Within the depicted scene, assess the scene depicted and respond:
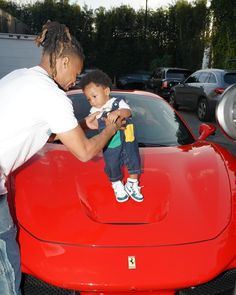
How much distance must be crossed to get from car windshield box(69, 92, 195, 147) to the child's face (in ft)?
2.51

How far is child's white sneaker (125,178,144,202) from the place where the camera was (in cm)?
293

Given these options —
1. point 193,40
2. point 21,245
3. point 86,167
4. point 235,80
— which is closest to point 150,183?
point 86,167

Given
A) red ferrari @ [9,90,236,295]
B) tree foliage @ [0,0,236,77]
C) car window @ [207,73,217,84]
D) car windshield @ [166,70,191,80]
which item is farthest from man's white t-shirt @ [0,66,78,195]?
tree foliage @ [0,0,236,77]

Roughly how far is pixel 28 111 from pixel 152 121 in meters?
2.23

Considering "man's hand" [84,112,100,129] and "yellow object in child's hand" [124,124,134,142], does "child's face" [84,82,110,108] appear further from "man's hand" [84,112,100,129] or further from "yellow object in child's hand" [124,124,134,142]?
"yellow object in child's hand" [124,124,134,142]

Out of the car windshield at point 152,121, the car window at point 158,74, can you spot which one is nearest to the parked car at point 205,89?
the car window at point 158,74

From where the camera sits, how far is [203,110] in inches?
488

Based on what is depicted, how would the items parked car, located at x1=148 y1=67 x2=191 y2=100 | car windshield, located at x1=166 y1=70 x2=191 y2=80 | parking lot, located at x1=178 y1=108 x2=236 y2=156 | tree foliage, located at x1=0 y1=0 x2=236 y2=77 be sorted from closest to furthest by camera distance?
parking lot, located at x1=178 y1=108 x2=236 y2=156
parked car, located at x1=148 y1=67 x2=191 y2=100
car windshield, located at x1=166 y1=70 x2=191 y2=80
tree foliage, located at x1=0 y1=0 x2=236 y2=77

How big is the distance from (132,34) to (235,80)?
94.6ft

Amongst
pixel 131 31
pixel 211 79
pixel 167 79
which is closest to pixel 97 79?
pixel 211 79

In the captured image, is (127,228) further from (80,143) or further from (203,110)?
(203,110)

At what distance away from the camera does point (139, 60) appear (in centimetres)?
3847

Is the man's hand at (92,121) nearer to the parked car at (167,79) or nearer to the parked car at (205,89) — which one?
the parked car at (205,89)

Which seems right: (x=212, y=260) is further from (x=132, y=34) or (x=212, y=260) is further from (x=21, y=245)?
(x=132, y=34)
